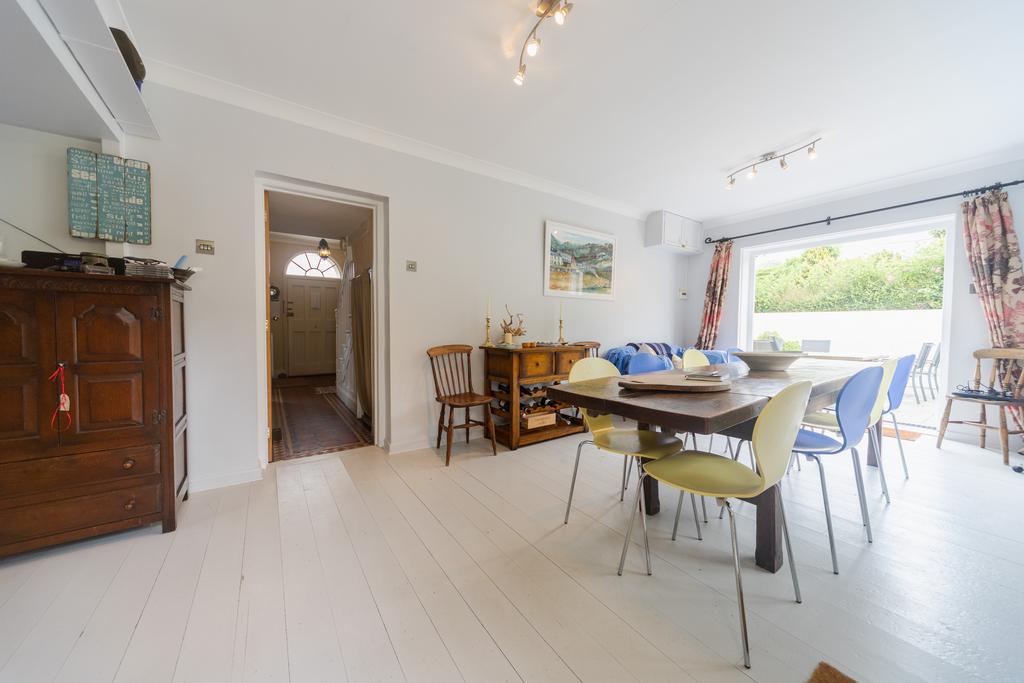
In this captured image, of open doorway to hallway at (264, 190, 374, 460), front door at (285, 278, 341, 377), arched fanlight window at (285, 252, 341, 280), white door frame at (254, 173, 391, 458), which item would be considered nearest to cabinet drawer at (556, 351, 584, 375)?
white door frame at (254, 173, 391, 458)

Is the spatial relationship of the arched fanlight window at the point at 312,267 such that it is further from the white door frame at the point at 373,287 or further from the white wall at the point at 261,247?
the white wall at the point at 261,247

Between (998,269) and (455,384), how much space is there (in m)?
5.04

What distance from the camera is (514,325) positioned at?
371 cm

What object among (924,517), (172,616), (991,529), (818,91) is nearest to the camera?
(172,616)

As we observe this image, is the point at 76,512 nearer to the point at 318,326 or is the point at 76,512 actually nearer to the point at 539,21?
the point at 539,21

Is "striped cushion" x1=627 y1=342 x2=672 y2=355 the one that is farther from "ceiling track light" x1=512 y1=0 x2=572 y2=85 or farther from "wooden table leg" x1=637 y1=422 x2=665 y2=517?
"ceiling track light" x1=512 y1=0 x2=572 y2=85

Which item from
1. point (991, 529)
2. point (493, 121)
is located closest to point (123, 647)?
point (493, 121)

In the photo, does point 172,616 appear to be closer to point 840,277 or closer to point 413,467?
point 413,467

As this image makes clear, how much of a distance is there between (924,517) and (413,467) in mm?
3223

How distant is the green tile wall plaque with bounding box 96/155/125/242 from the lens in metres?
2.01

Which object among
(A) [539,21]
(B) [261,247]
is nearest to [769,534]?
(A) [539,21]

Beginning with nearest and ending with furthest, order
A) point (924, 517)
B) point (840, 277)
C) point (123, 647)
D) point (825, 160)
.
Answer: point (123, 647)
point (924, 517)
point (825, 160)
point (840, 277)

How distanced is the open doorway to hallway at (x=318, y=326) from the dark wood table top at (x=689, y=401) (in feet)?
7.81

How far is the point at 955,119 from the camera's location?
2.67 meters
